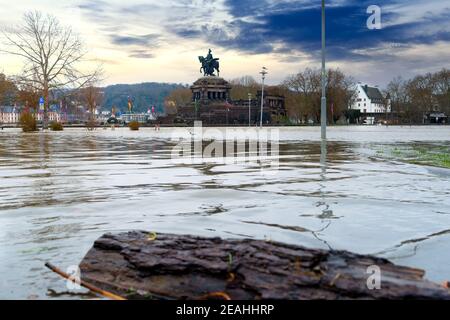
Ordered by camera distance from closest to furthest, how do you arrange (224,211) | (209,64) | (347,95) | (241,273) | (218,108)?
(241,273) → (224,211) → (218,108) → (209,64) → (347,95)

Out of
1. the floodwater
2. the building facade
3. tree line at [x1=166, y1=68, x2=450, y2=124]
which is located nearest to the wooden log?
the floodwater

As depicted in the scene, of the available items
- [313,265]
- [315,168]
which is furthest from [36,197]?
[315,168]

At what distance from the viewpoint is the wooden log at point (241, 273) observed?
9.77 ft

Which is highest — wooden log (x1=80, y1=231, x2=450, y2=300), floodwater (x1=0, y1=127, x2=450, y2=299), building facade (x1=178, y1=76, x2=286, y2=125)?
building facade (x1=178, y1=76, x2=286, y2=125)

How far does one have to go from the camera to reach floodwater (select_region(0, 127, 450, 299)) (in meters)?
4.64

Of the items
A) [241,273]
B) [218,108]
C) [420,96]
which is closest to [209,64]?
[218,108]

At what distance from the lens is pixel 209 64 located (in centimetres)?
10675

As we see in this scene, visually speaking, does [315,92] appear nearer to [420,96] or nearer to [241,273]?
[420,96]

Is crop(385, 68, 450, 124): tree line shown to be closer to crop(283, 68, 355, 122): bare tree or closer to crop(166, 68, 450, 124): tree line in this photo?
crop(166, 68, 450, 124): tree line

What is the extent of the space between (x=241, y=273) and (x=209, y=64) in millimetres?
105531

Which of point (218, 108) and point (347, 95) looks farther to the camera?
point (347, 95)

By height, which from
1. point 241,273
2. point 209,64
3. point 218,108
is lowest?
point 241,273

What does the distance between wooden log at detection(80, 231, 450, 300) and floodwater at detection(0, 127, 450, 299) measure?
424 millimetres

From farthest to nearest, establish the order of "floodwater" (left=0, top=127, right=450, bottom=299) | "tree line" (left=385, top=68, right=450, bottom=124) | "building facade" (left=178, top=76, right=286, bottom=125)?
"tree line" (left=385, top=68, right=450, bottom=124) → "building facade" (left=178, top=76, right=286, bottom=125) → "floodwater" (left=0, top=127, right=450, bottom=299)
